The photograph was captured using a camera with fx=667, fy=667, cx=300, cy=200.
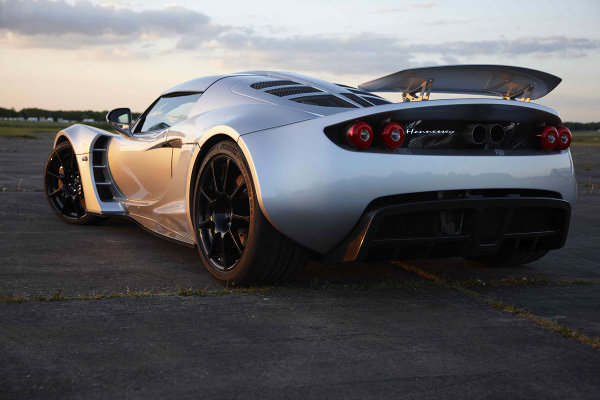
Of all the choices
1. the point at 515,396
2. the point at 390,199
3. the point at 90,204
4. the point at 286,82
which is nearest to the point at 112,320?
the point at 390,199

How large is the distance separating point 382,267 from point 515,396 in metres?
2.22

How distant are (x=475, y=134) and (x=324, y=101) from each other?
0.85 m

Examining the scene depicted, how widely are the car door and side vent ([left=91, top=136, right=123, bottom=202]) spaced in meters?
0.10

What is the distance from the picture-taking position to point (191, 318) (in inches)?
119

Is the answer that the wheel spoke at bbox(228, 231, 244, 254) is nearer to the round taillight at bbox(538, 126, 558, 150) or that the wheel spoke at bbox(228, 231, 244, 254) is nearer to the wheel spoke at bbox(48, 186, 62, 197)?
the round taillight at bbox(538, 126, 558, 150)

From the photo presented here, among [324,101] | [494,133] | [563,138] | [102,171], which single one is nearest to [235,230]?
[324,101]

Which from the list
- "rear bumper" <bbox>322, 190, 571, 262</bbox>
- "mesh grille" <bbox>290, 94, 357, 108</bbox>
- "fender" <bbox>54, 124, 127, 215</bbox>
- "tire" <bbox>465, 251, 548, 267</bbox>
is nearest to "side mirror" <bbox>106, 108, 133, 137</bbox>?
"fender" <bbox>54, 124, 127, 215</bbox>

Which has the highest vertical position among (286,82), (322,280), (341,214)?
(286,82)

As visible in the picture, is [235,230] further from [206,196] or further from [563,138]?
[563,138]

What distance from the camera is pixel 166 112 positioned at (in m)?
5.09

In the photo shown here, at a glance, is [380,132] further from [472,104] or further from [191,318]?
[191,318]

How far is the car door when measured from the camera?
4656 millimetres

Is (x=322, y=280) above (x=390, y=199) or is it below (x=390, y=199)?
below

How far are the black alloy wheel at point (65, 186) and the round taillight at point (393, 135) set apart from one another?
141 inches
